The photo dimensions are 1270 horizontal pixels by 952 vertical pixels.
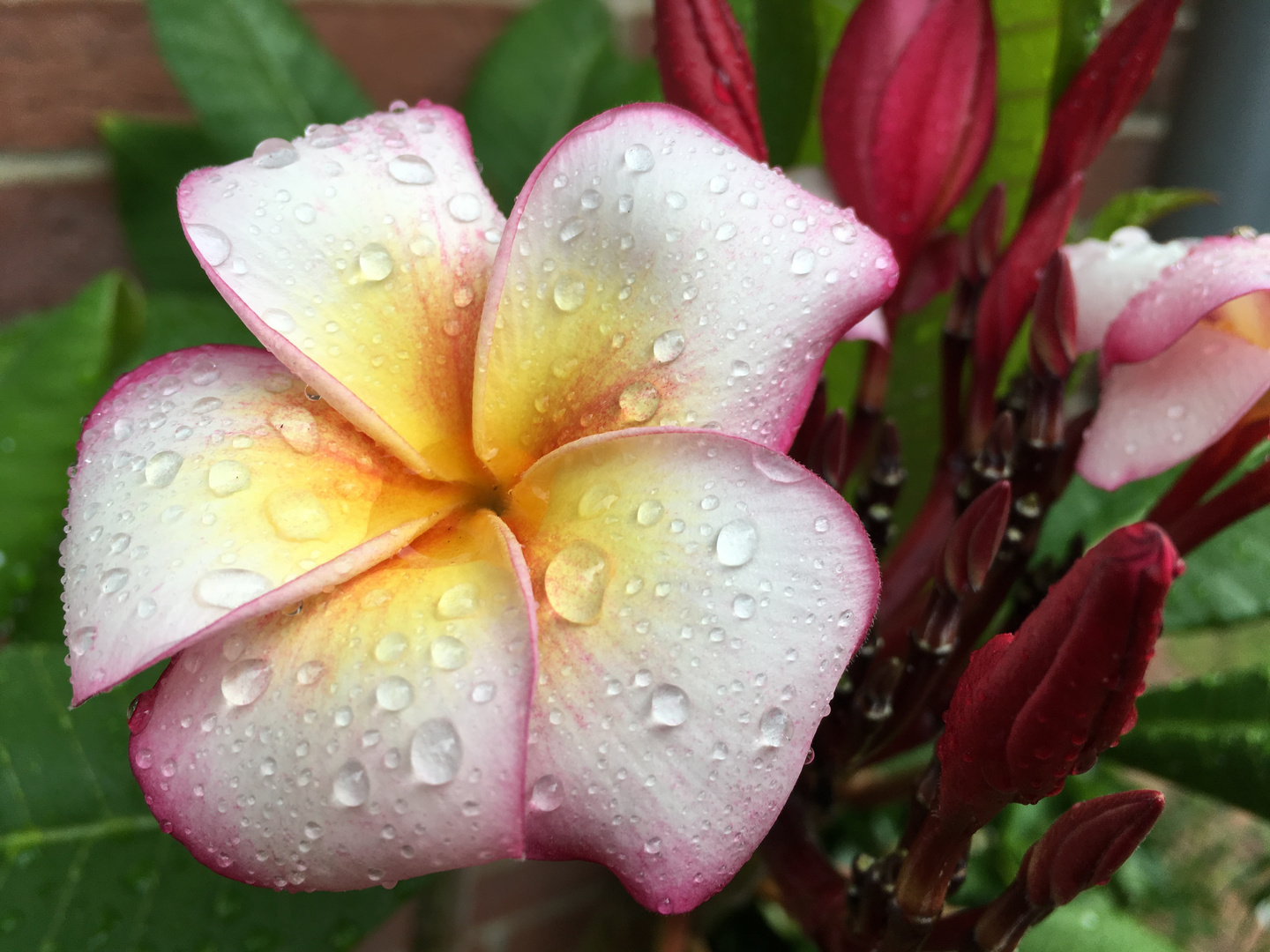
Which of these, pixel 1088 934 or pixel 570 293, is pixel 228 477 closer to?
pixel 570 293

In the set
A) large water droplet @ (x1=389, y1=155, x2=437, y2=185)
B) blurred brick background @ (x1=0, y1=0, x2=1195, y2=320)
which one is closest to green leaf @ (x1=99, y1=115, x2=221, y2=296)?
blurred brick background @ (x1=0, y1=0, x2=1195, y2=320)

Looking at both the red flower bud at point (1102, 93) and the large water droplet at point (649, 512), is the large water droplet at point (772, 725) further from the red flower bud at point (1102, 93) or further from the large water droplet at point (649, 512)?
the red flower bud at point (1102, 93)

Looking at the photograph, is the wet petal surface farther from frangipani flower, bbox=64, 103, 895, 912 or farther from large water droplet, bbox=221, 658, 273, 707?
large water droplet, bbox=221, 658, 273, 707

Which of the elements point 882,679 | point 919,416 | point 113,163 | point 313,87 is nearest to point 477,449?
point 882,679

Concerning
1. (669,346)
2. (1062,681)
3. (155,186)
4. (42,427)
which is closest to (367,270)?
(669,346)

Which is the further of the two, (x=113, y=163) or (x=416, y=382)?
(x=113, y=163)

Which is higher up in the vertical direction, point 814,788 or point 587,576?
point 587,576

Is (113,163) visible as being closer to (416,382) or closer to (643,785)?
(416,382)
